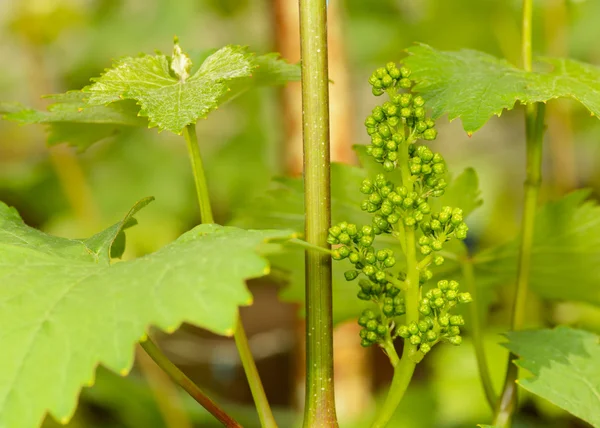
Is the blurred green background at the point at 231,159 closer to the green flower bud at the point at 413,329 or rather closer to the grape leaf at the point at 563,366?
the grape leaf at the point at 563,366

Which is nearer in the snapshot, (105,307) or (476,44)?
(105,307)

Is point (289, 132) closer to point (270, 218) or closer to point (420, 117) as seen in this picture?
point (270, 218)

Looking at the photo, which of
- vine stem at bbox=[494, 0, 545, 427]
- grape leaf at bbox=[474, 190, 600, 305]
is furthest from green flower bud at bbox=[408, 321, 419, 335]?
grape leaf at bbox=[474, 190, 600, 305]

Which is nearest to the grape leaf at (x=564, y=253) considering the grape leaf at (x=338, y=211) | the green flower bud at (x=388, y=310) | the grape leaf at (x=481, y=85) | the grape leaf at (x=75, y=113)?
the grape leaf at (x=338, y=211)

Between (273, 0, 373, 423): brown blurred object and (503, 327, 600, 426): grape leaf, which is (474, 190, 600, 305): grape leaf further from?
(273, 0, 373, 423): brown blurred object

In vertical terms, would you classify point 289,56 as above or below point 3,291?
above

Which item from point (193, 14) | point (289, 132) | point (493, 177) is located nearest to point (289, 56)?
point (289, 132)
